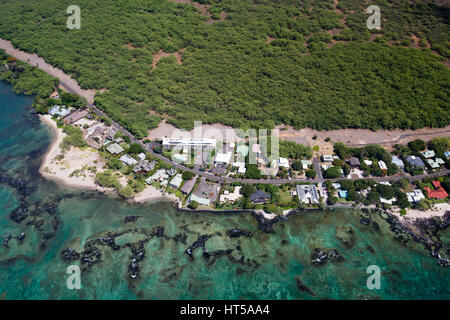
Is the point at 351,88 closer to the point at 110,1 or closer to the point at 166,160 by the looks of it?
the point at 166,160

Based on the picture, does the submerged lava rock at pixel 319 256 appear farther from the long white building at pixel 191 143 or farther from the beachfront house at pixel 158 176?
the beachfront house at pixel 158 176

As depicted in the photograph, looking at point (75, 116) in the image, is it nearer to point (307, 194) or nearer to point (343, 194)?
point (307, 194)

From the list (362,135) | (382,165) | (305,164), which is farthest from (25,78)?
(382,165)

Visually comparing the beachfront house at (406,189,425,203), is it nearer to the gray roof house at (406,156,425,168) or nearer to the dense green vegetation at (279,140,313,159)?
the gray roof house at (406,156,425,168)

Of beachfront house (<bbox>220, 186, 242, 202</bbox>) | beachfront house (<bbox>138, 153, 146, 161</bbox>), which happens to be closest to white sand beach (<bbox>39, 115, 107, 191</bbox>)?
beachfront house (<bbox>138, 153, 146, 161</bbox>)

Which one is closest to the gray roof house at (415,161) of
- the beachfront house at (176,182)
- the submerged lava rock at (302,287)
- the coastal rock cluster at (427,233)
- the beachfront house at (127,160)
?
the coastal rock cluster at (427,233)
